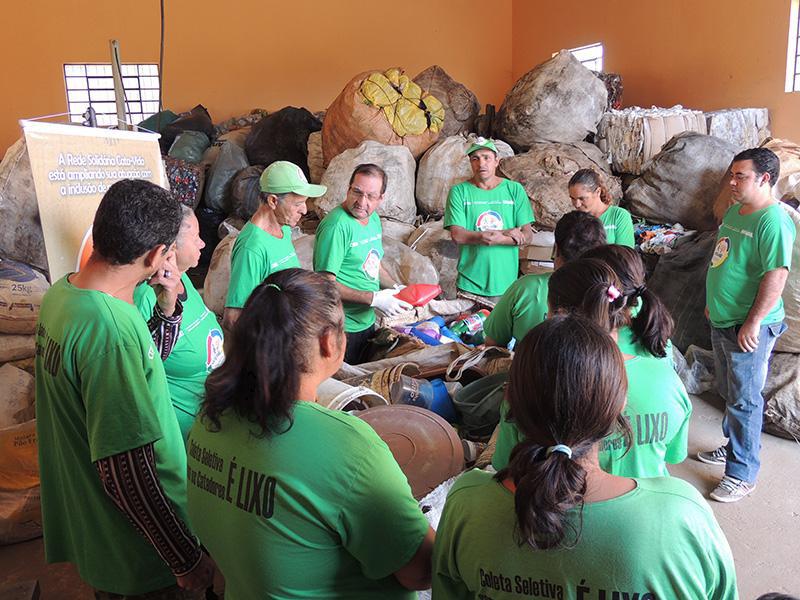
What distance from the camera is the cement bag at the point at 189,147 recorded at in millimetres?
6695

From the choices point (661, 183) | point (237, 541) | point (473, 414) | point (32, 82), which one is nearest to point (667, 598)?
point (237, 541)

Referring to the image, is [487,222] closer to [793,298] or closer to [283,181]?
[283,181]

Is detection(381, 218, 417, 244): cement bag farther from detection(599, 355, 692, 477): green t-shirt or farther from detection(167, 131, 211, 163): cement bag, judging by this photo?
detection(599, 355, 692, 477): green t-shirt

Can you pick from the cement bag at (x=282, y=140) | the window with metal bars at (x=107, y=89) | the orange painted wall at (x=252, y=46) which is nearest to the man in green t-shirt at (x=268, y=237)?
the cement bag at (x=282, y=140)

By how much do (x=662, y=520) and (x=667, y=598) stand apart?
111 millimetres

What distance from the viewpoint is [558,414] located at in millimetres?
975

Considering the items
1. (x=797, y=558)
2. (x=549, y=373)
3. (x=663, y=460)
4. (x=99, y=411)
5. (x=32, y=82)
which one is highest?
(x=32, y=82)

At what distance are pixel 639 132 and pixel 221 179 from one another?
3772mm

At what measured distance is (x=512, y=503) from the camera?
996mm

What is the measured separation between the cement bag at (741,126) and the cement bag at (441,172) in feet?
5.32

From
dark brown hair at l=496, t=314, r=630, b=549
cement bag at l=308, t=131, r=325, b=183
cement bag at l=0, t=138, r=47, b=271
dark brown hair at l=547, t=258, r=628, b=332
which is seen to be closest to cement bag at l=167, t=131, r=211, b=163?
cement bag at l=308, t=131, r=325, b=183

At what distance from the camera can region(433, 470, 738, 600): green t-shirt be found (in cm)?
93

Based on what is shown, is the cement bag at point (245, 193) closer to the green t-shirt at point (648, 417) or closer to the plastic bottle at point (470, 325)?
the plastic bottle at point (470, 325)

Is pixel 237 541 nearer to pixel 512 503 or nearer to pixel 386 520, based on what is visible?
pixel 386 520
